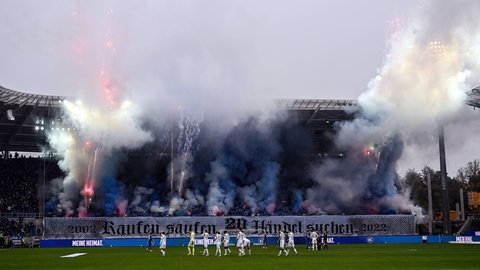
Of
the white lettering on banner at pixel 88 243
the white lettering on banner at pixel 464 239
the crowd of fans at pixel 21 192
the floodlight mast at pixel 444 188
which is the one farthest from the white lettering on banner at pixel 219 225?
the crowd of fans at pixel 21 192

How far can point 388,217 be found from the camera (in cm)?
6469

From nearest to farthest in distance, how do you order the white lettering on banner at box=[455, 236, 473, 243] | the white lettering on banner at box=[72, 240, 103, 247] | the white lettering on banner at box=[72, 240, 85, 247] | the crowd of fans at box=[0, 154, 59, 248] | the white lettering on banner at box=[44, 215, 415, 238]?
the white lettering on banner at box=[72, 240, 85, 247], the white lettering on banner at box=[72, 240, 103, 247], the white lettering on banner at box=[455, 236, 473, 243], the white lettering on banner at box=[44, 215, 415, 238], the crowd of fans at box=[0, 154, 59, 248]

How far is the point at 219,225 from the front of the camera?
62688mm

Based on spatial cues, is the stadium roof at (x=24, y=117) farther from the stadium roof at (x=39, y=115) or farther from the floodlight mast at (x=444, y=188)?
the floodlight mast at (x=444, y=188)

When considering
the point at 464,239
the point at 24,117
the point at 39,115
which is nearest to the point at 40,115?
the point at 39,115

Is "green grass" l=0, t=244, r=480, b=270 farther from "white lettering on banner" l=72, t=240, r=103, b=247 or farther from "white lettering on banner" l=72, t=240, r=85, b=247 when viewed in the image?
"white lettering on banner" l=72, t=240, r=103, b=247

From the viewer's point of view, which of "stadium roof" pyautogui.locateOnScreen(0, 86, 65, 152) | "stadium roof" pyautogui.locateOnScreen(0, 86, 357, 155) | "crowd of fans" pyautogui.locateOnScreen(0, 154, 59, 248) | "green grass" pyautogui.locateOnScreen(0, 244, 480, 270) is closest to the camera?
"green grass" pyautogui.locateOnScreen(0, 244, 480, 270)

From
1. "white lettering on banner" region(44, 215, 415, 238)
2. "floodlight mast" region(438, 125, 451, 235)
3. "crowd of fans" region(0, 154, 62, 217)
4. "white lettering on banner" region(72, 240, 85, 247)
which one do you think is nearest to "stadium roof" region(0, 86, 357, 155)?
"crowd of fans" region(0, 154, 62, 217)

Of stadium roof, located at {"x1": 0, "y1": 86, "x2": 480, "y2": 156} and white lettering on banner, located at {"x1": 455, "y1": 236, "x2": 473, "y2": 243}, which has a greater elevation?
stadium roof, located at {"x1": 0, "y1": 86, "x2": 480, "y2": 156}

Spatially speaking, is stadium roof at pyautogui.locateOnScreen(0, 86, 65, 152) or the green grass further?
stadium roof at pyautogui.locateOnScreen(0, 86, 65, 152)

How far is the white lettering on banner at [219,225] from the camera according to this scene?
60375 millimetres

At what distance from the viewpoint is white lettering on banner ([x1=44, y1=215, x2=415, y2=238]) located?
6038 cm

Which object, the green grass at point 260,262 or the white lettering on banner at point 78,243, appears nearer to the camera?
the green grass at point 260,262

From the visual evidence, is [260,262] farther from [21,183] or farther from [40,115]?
[21,183]
